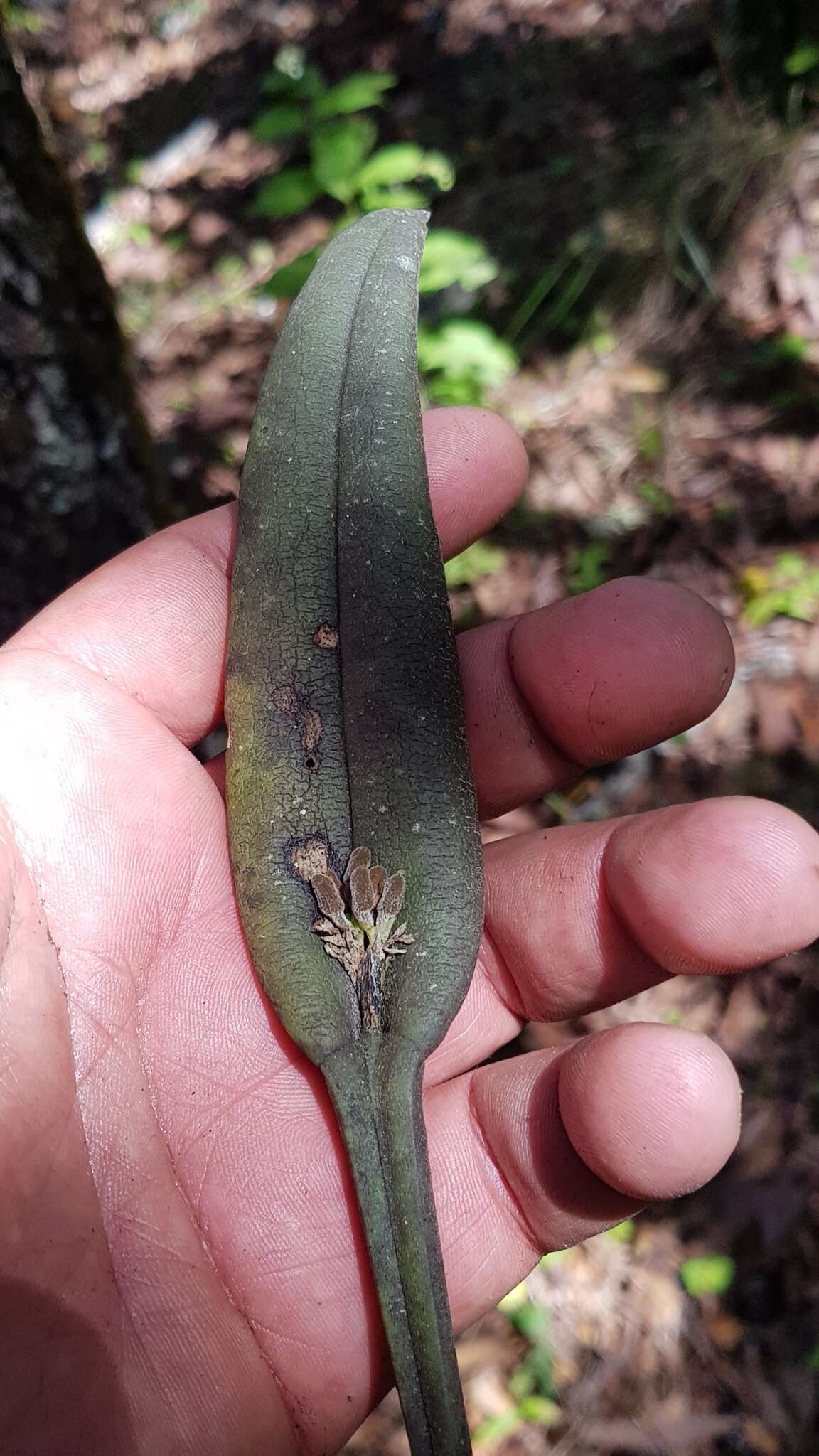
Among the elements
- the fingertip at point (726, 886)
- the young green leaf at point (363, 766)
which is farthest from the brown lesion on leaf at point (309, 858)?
the fingertip at point (726, 886)

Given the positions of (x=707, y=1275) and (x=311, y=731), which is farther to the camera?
(x=707, y=1275)

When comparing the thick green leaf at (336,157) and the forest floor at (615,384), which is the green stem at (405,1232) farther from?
the thick green leaf at (336,157)

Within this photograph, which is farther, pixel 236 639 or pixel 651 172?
pixel 651 172

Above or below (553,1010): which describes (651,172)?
→ above

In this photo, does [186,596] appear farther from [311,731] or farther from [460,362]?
[460,362]

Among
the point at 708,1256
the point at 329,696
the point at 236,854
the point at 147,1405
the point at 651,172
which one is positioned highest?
the point at 651,172

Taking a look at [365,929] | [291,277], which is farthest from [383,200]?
[365,929]

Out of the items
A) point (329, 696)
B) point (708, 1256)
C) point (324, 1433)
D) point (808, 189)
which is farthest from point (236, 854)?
point (808, 189)

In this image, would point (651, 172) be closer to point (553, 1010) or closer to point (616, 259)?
point (616, 259)
